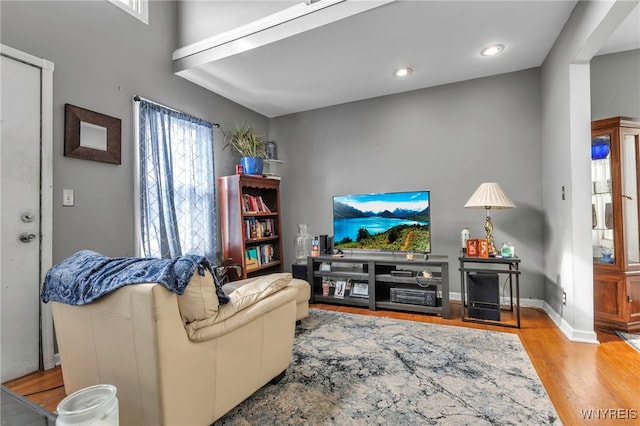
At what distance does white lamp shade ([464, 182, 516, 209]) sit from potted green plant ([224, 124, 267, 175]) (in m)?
2.45

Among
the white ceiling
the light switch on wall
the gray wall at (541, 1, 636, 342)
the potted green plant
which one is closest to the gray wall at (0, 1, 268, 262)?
the light switch on wall

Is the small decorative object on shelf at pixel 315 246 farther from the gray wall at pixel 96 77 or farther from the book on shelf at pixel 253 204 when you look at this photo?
the gray wall at pixel 96 77

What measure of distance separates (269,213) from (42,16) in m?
2.69

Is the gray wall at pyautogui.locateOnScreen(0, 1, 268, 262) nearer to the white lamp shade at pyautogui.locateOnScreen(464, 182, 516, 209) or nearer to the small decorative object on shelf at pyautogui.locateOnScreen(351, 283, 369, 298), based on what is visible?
the small decorative object on shelf at pyautogui.locateOnScreen(351, 283, 369, 298)

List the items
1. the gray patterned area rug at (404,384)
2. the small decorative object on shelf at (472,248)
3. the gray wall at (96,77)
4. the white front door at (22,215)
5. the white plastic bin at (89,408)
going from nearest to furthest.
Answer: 1. the white plastic bin at (89,408)
2. the gray patterned area rug at (404,384)
3. the white front door at (22,215)
4. the gray wall at (96,77)
5. the small decorative object on shelf at (472,248)

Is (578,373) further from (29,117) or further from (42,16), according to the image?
(42,16)

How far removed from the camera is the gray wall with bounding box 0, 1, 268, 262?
88.3 inches

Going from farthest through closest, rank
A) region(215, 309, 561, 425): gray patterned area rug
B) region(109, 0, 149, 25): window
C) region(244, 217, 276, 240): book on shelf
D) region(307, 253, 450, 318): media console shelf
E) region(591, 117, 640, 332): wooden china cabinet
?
region(244, 217, 276, 240): book on shelf → region(307, 253, 450, 318): media console shelf → region(109, 0, 149, 25): window → region(591, 117, 640, 332): wooden china cabinet → region(215, 309, 561, 425): gray patterned area rug

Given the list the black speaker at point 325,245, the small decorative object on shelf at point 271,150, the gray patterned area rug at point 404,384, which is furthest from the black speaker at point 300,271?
the small decorative object on shelf at point 271,150

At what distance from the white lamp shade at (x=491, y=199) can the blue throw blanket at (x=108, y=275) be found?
2.51 metres

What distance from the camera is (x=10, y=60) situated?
204cm

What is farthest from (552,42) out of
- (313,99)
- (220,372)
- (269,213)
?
(220,372)

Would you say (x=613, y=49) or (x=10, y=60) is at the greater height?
(x=613, y=49)

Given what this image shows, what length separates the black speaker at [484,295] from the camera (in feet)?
9.49
